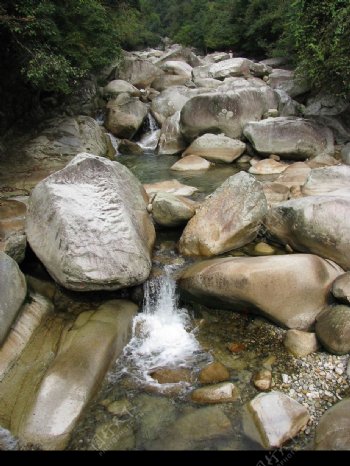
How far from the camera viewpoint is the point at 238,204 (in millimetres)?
6859

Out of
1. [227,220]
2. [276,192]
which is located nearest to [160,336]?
[227,220]

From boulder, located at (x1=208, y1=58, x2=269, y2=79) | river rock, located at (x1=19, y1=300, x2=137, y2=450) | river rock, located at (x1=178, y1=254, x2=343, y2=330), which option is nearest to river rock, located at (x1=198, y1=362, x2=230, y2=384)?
river rock, located at (x1=178, y1=254, x2=343, y2=330)

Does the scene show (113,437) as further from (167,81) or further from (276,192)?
(167,81)

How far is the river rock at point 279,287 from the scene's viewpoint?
5.36m

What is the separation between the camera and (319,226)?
19.3ft

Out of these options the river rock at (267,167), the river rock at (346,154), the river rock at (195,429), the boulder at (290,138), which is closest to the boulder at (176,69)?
the boulder at (290,138)

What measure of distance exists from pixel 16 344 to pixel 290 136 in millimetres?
9973

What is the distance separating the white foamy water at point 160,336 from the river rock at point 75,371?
0.64 ft

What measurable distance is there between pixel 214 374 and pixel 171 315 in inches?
56.8

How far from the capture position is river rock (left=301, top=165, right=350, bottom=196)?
7.95 meters

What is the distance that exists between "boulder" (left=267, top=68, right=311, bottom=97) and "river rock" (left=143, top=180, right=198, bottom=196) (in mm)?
6758

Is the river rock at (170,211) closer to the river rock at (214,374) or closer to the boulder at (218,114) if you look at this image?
the river rock at (214,374)
